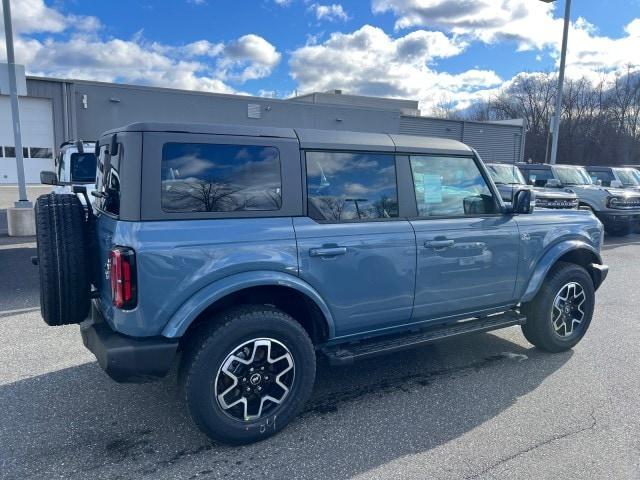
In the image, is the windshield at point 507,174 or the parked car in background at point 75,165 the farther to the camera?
the windshield at point 507,174

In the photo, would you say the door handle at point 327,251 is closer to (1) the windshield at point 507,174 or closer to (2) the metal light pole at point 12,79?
(2) the metal light pole at point 12,79

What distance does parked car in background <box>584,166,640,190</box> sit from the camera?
16.3 m

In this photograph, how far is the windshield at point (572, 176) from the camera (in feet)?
45.4

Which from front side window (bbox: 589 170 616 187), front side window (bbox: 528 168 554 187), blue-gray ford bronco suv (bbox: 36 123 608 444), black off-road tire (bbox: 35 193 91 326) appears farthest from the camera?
front side window (bbox: 589 170 616 187)

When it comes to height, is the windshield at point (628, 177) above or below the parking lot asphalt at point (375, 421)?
above

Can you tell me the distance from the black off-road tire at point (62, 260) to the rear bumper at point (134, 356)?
39 cm

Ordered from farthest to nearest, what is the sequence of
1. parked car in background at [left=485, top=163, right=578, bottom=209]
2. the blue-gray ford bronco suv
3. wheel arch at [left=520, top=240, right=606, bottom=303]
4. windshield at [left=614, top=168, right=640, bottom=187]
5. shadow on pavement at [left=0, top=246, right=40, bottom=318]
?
windshield at [left=614, top=168, right=640, bottom=187] < parked car in background at [left=485, top=163, right=578, bottom=209] < shadow on pavement at [left=0, top=246, right=40, bottom=318] < wheel arch at [left=520, top=240, right=606, bottom=303] < the blue-gray ford bronco suv

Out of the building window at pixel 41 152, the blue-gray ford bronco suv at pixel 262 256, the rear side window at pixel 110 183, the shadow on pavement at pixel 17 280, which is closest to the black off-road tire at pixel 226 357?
the blue-gray ford bronco suv at pixel 262 256

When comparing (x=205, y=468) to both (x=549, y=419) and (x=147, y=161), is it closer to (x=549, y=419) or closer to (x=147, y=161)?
(x=147, y=161)

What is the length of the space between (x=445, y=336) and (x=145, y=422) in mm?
2300

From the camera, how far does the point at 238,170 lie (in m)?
3.06

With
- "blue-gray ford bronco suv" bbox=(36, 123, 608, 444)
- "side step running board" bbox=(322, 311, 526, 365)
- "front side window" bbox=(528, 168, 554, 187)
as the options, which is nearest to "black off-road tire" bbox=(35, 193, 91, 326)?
"blue-gray ford bronco suv" bbox=(36, 123, 608, 444)

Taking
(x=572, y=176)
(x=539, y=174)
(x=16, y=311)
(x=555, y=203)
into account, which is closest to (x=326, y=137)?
(x=16, y=311)

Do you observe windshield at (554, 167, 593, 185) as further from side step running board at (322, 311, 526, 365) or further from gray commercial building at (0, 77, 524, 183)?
gray commercial building at (0, 77, 524, 183)
